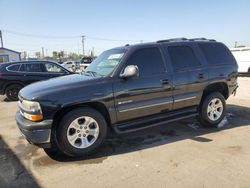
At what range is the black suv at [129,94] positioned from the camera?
378 cm

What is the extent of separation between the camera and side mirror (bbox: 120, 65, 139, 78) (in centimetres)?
407

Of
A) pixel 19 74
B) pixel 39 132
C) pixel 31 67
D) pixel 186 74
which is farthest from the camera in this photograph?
pixel 31 67

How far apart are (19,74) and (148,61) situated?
24.3 ft

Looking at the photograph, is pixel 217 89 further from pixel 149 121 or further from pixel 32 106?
pixel 32 106

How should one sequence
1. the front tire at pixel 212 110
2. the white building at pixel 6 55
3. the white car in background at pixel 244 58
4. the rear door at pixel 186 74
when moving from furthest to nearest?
the white building at pixel 6 55 < the white car in background at pixel 244 58 < the front tire at pixel 212 110 < the rear door at pixel 186 74

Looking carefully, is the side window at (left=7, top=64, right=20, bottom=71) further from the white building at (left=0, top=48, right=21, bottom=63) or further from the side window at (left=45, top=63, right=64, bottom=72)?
the white building at (left=0, top=48, right=21, bottom=63)

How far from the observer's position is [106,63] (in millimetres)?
4781

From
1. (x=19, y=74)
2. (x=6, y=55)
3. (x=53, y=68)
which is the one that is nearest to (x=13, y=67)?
(x=19, y=74)

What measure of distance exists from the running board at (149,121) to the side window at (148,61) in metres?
0.91

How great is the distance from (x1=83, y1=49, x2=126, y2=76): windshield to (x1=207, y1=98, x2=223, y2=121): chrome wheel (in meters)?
2.44

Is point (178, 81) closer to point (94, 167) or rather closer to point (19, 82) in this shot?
point (94, 167)

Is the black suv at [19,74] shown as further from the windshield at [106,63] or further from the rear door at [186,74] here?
the rear door at [186,74]

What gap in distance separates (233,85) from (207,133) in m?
1.54

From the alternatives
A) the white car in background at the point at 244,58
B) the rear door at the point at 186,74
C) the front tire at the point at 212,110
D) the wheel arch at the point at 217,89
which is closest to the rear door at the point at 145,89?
the rear door at the point at 186,74
